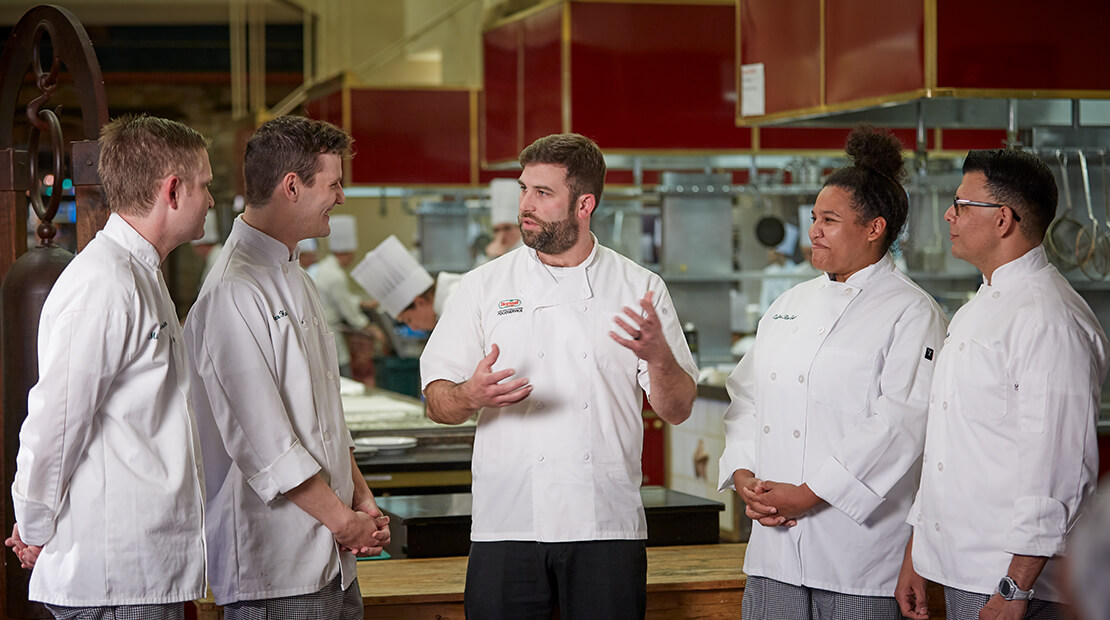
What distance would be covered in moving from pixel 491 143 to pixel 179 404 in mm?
4641

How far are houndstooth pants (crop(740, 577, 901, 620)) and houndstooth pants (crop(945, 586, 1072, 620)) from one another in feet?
0.56

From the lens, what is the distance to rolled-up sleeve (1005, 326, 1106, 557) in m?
2.22

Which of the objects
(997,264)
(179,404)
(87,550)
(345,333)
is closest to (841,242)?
(997,264)

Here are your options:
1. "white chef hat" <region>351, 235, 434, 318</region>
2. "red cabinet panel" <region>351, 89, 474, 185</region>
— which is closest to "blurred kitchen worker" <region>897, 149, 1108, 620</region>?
"white chef hat" <region>351, 235, 434, 318</region>

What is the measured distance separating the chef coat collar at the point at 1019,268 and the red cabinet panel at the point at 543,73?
136 inches

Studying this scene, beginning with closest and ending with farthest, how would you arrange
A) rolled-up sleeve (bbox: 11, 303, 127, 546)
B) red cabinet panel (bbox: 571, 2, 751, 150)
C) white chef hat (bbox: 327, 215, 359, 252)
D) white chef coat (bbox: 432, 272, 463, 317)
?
1. rolled-up sleeve (bbox: 11, 303, 127, 546)
2. white chef coat (bbox: 432, 272, 463, 317)
3. red cabinet panel (bbox: 571, 2, 751, 150)
4. white chef hat (bbox: 327, 215, 359, 252)

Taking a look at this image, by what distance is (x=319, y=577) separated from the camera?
91.9 inches

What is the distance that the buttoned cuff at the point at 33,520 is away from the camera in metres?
2.02

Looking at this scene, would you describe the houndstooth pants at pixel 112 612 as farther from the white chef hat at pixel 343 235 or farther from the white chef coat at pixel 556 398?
the white chef hat at pixel 343 235

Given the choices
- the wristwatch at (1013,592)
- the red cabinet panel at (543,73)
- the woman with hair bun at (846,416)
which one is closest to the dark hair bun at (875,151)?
the woman with hair bun at (846,416)

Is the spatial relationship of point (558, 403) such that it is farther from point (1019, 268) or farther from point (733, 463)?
point (1019, 268)

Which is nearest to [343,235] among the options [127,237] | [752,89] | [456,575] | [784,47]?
[752,89]

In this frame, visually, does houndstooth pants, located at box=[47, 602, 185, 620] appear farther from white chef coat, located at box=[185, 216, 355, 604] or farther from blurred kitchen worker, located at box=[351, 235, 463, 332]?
blurred kitchen worker, located at box=[351, 235, 463, 332]

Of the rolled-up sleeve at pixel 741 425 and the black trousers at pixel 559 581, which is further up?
the rolled-up sleeve at pixel 741 425
